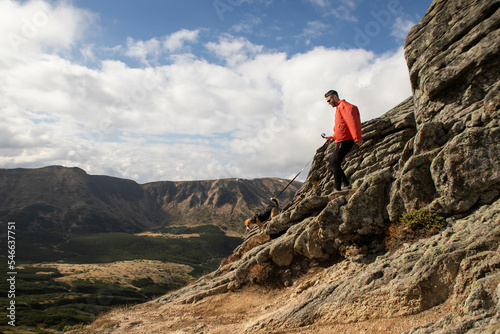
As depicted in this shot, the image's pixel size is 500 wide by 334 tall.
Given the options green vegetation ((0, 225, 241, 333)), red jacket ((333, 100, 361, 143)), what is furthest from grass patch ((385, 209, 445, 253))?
green vegetation ((0, 225, 241, 333))

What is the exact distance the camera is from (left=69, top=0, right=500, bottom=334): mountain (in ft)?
21.7

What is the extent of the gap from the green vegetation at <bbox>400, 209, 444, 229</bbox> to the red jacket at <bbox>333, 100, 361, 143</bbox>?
10.5 feet

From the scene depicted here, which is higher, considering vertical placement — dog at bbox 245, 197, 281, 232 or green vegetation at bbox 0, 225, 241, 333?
dog at bbox 245, 197, 281, 232

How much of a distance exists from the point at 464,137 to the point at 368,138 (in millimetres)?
6233

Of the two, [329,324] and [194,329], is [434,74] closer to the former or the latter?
[329,324]

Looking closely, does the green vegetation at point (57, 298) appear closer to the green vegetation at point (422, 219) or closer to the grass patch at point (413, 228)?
the grass patch at point (413, 228)

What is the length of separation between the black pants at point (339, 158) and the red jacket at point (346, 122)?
0.71ft

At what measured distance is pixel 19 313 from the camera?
6506 centimetres

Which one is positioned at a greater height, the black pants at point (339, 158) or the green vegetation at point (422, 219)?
the black pants at point (339, 158)

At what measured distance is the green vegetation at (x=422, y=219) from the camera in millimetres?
8280

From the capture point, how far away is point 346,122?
35.0 ft

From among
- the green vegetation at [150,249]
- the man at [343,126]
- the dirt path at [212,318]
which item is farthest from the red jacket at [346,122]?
the green vegetation at [150,249]

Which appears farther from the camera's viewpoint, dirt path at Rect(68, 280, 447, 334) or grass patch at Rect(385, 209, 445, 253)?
grass patch at Rect(385, 209, 445, 253)

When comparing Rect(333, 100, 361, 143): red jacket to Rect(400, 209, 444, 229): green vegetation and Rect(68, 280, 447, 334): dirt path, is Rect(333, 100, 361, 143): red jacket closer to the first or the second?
Rect(400, 209, 444, 229): green vegetation
